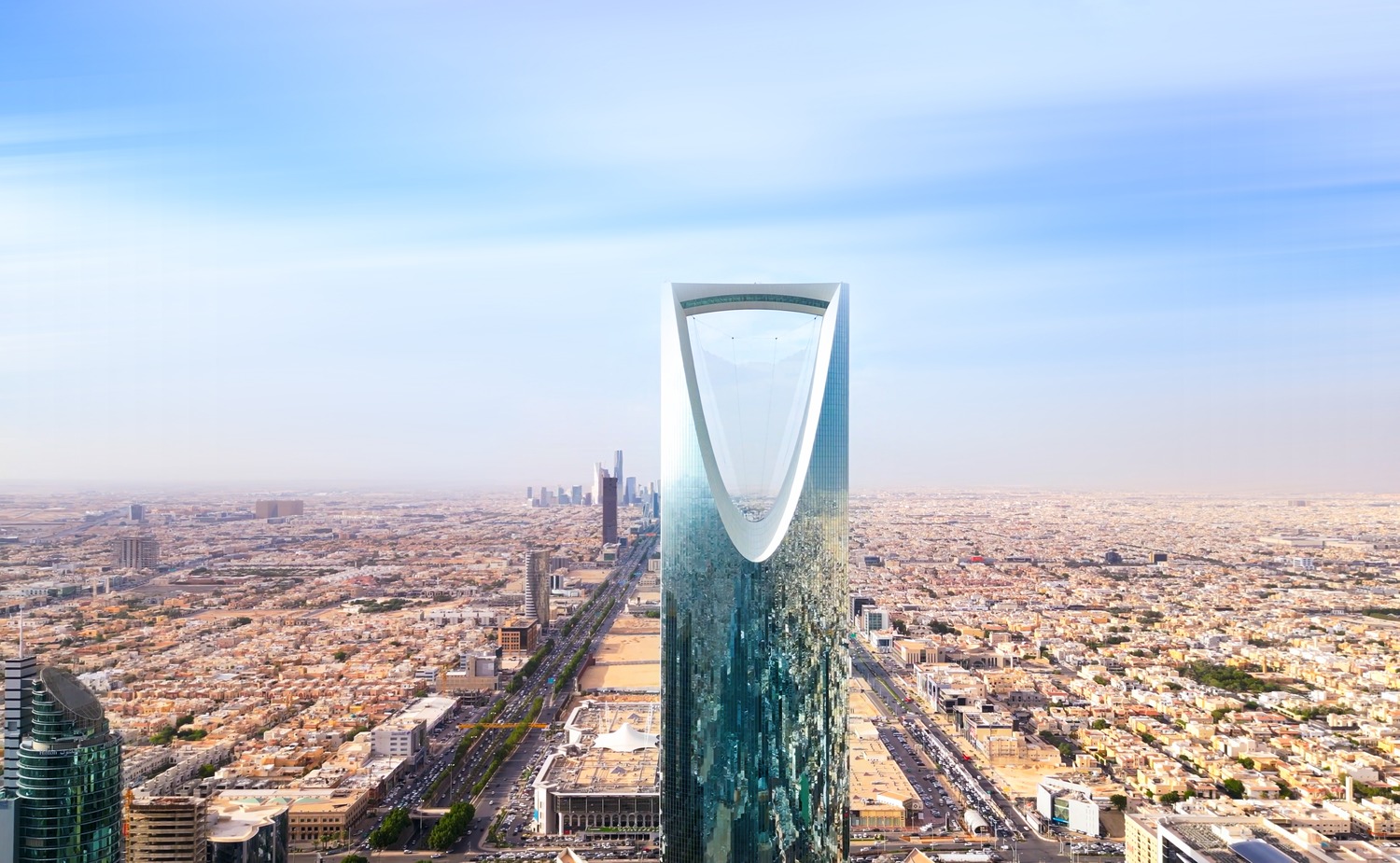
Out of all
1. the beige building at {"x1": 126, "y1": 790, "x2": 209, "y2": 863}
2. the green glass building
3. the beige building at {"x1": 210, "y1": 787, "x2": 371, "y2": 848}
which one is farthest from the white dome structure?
the green glass building

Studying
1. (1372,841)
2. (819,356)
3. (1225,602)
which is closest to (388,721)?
(819,356)

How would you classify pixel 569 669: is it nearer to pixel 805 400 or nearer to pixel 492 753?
pixel 492 753

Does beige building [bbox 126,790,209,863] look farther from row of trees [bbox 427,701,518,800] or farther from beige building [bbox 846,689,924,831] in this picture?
beige building [bbox 846,689,924,831]

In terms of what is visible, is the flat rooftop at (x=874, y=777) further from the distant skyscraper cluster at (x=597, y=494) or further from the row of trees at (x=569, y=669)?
the distant skyscraper cluster at (x=597, y=494)

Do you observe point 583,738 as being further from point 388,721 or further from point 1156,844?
point 1156,844

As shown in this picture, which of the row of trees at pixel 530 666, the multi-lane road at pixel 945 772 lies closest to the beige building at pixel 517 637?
the row of trees at pixel 530 666

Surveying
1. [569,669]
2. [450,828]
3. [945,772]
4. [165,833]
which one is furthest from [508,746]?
[165,833]
